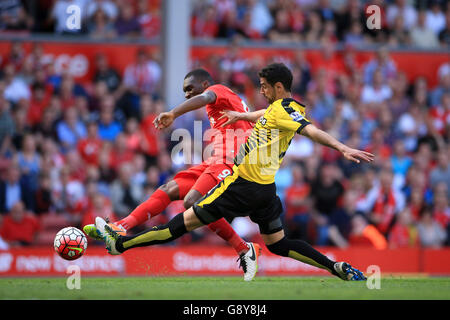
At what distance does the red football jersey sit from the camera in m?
8.66

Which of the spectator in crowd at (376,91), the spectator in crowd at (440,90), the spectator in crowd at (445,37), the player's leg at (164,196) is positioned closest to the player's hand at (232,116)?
the player's leg at (164,196)

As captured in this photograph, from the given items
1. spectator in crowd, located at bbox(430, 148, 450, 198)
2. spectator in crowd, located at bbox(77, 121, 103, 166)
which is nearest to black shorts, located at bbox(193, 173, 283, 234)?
spectator in crowd, located at bbox(77, 121, 103, 166)

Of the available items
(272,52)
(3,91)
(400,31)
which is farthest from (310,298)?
(400,31)

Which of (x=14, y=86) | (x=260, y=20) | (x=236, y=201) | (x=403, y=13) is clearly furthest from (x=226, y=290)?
(x=403, y=13)

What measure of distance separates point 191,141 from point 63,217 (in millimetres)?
2938

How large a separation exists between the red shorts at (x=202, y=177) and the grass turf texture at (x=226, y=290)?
1102mm

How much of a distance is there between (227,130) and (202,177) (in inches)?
25.4

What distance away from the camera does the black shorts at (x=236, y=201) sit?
7.66 m

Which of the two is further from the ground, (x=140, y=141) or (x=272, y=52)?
(x=272, y=52)

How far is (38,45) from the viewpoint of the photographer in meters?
15.4

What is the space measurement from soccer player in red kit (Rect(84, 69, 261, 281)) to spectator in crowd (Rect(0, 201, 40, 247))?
4710 millimetres

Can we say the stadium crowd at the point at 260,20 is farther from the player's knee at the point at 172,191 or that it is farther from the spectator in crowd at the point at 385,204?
the player's knee at the point at 172,191

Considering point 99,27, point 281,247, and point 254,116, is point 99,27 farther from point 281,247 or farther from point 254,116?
point 281,247
